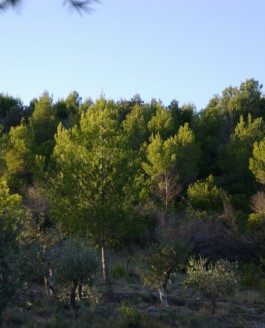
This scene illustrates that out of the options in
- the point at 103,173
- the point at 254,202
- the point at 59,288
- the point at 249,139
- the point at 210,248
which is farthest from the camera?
the point at 249,139

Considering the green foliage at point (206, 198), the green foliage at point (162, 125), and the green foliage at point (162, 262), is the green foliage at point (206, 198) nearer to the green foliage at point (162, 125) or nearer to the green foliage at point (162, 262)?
the green foliage at point (162, 125)

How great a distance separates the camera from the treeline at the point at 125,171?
66.5 ft

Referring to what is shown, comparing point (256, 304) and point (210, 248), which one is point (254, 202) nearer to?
point (210, 248)

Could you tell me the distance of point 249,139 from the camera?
41406 millimetres

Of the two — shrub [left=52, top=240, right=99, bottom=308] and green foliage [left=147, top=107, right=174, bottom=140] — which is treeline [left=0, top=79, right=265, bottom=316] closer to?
green foliage [left=147, top=107, right=174, bottom=140]

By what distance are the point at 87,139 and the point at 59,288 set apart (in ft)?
22.4

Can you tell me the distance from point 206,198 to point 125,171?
1594cm

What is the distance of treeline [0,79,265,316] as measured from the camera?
798 inches

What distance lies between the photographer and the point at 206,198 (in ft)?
117

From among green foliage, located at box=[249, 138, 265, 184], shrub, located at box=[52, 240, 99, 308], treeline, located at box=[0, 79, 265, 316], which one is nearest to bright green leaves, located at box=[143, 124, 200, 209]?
treeline, located at box=[0, 79, 265, 316]

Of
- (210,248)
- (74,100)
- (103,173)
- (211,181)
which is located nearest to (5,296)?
(103,173)

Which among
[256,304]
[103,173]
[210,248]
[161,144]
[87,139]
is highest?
[161,144]

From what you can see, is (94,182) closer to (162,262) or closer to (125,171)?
(125,171)

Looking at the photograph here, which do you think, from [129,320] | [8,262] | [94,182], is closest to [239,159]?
[94,182]
